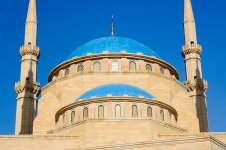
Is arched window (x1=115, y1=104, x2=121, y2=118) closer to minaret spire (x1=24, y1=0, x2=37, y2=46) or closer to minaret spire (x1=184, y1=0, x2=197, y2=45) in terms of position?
minaret spire (x1=24, y1=0, x2=37, y2=46)

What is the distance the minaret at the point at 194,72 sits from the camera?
26.5 m

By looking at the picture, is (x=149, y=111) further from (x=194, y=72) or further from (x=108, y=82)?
(x=194, y=72)

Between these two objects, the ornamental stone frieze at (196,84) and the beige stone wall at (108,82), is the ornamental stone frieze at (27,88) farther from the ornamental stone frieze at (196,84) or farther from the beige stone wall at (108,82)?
the ornamental stone frieze at (196,84)

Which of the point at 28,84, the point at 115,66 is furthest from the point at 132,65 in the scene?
the point at 28,84

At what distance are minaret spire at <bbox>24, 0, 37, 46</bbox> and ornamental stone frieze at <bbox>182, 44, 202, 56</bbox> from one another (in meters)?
9.52

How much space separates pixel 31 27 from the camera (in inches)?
1134

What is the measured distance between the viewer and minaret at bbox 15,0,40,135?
2545 centimetres

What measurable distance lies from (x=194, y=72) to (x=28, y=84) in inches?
396

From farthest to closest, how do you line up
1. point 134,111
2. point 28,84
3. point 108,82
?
point 28,84
point 108,82
point 134,111

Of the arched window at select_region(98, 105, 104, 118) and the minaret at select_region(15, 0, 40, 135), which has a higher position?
the minaret at select_region(15, 0, 40, 135)

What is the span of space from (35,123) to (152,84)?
22.3ft

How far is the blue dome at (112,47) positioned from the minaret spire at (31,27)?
9.06ft

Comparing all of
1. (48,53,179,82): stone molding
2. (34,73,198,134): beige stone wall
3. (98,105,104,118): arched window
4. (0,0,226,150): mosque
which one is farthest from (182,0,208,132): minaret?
(98,105,104,118): arched window

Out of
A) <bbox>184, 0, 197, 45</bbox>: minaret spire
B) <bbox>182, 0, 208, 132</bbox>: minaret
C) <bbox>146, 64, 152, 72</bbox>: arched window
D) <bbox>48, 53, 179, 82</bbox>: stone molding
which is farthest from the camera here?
<bbox>184, 0, 197, 45</bbox>: minaret spire
